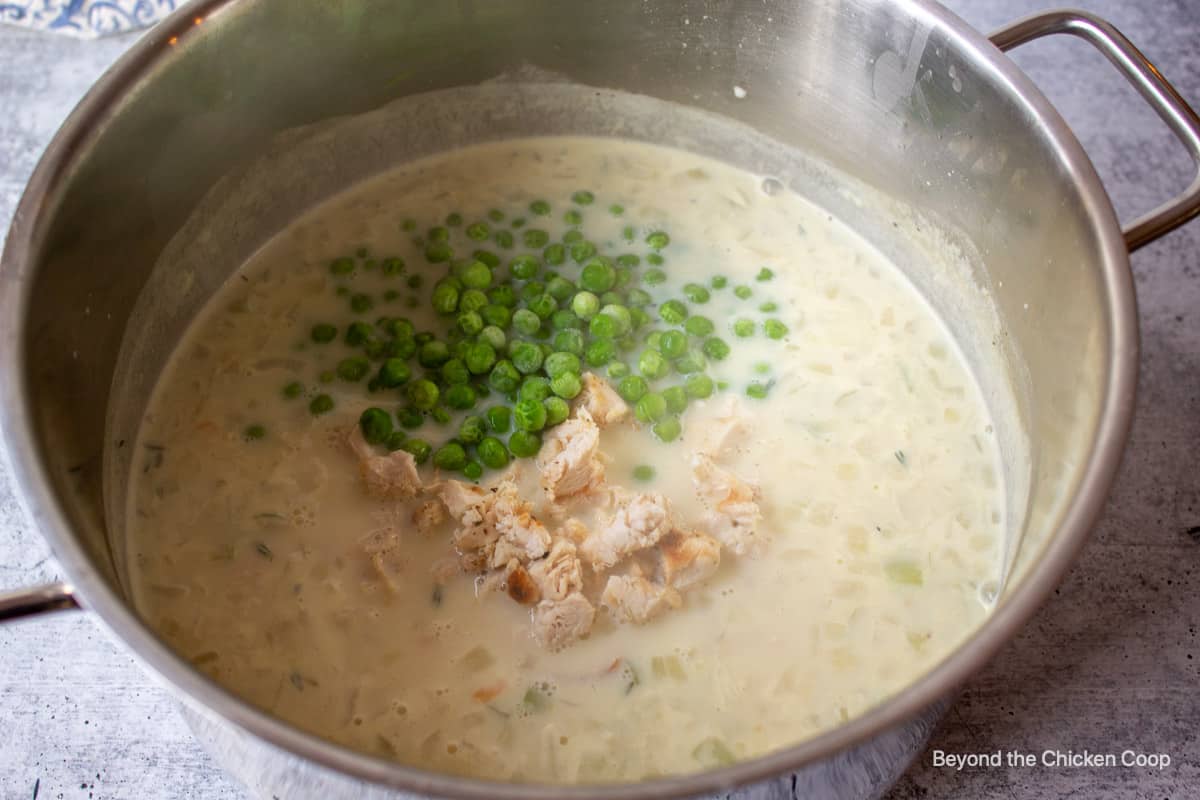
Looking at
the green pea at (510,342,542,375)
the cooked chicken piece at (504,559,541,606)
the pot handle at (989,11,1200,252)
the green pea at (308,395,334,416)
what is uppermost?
the pot handle at (989,11,1200,252)

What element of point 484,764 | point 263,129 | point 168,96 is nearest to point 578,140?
point 263,129

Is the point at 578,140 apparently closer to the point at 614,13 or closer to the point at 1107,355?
the point at 614,13

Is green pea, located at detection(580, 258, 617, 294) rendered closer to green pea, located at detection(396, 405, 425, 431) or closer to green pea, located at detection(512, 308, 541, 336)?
green pea, located at detection(512, 308, 541, 336)

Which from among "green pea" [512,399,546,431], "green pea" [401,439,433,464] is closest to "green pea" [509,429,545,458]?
"green pea" [512,399,546,431]

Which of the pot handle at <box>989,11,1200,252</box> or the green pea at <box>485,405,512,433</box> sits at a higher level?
the pot handle at <box>989,11,1200,252</box>

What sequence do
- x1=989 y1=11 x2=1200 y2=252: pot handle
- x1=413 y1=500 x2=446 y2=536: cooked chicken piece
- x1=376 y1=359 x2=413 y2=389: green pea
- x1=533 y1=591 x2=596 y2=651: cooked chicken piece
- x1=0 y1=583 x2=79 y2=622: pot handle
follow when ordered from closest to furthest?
1. x1=0 y1=583 x2=79 y2=622: pot handle
2. x1=989 y1=11 x2=1200 y2=252: pot handle
3. x1=533 y1=591 x2=596 y2=651: cooked chicken piece
4. x1=413 y1=500 x2=446 y2=536: cooked chicken piece
5. x1=376 y1=359 x2=413 y2=389: green pea

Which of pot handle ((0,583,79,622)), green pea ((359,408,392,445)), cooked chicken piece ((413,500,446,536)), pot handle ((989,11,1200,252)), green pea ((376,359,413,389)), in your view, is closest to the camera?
pot handle ((0,583,79,622))

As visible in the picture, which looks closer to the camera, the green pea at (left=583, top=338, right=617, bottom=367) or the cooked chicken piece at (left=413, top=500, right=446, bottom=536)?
the cooked chicken piece at (left=413, top=500, right=446, bottom=536)
